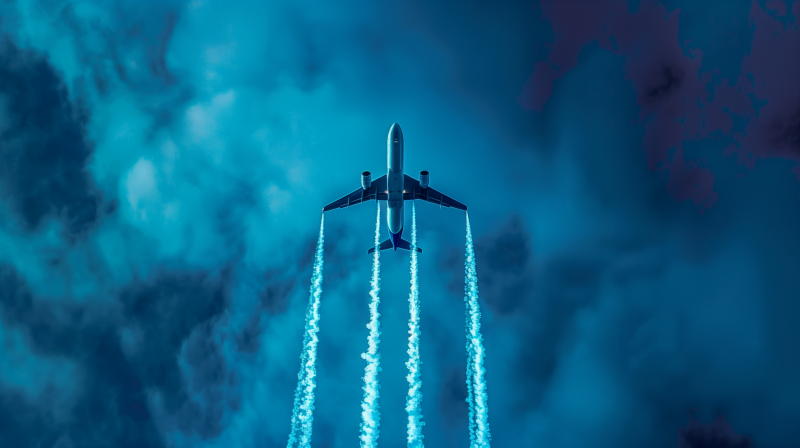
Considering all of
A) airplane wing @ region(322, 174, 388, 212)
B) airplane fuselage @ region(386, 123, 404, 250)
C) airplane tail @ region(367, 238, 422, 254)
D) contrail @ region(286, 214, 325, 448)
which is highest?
airplane wing @ region(322, 174, 388, 212)

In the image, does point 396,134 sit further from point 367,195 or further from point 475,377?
point 475,377

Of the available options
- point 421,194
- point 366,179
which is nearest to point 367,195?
point 366,179

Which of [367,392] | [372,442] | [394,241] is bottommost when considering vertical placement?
[372,442]

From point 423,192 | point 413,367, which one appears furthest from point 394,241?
point 413,367

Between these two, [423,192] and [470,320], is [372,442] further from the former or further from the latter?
[423,192]

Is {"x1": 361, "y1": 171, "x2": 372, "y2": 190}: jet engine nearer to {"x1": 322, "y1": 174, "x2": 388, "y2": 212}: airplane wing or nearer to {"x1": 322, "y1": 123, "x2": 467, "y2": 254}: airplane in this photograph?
{"x1": 322, "y1": 123, "x2": 467, "y2": 254}: airplane

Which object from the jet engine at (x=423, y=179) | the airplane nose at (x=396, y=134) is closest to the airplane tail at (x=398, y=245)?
the jet engine at (x=423, y=179)

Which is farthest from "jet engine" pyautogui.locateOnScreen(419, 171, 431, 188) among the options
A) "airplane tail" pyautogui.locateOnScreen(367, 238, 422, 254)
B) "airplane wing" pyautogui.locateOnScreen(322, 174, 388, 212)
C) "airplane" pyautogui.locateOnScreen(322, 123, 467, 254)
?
"airplane tail" pyautogui.locateOnScreen(367, 238, 422, 254)
